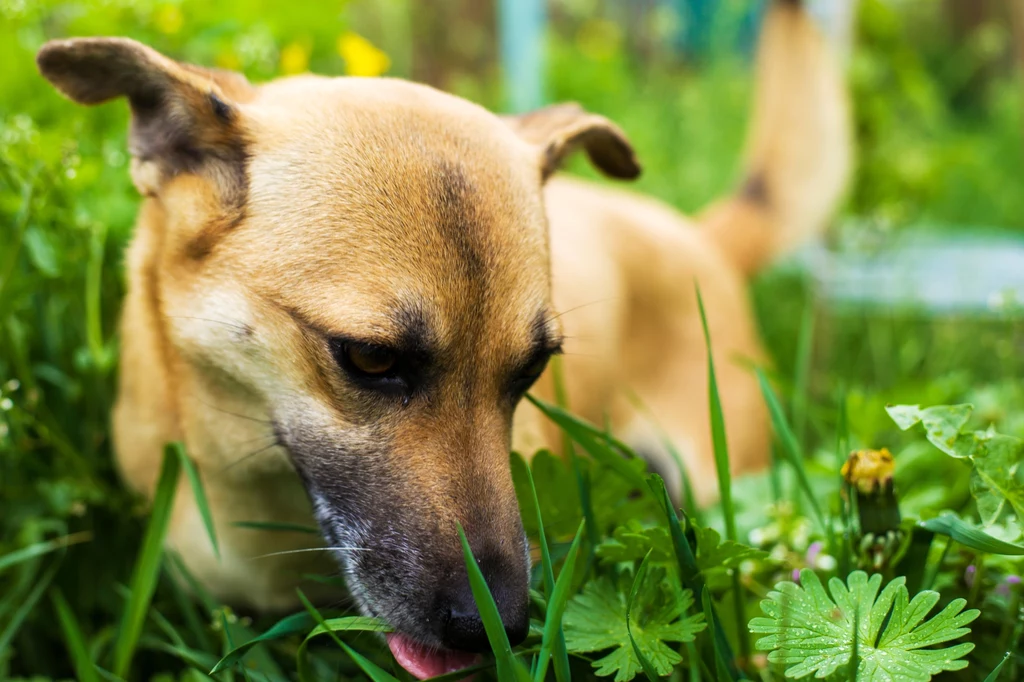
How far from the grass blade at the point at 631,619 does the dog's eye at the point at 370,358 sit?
0.56m

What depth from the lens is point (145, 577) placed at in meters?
1.87

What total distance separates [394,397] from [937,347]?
284 centimetres

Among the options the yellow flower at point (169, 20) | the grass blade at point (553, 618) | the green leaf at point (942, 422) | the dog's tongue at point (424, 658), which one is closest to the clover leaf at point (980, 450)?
the green leaf at point (942, 422)

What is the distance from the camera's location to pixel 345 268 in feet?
5.55

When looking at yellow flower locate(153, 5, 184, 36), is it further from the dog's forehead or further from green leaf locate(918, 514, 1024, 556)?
green leaf locate(918, 514, 1024, 556)

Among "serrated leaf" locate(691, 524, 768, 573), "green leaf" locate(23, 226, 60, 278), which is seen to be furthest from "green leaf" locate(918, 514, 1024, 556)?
"green leaf" locate(23, 226, 60, 278)

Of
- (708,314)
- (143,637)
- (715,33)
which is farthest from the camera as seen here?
(715,33)

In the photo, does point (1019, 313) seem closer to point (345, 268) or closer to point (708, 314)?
point (708, 314)

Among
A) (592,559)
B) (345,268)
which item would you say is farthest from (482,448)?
(345,268)

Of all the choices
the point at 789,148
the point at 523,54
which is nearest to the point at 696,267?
the point at 789,148

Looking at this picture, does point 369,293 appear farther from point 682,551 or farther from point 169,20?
point 169,20

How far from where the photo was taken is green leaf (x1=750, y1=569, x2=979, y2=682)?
1.38 metres

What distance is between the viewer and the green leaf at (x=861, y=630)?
54.1 inches

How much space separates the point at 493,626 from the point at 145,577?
32.6 inches
